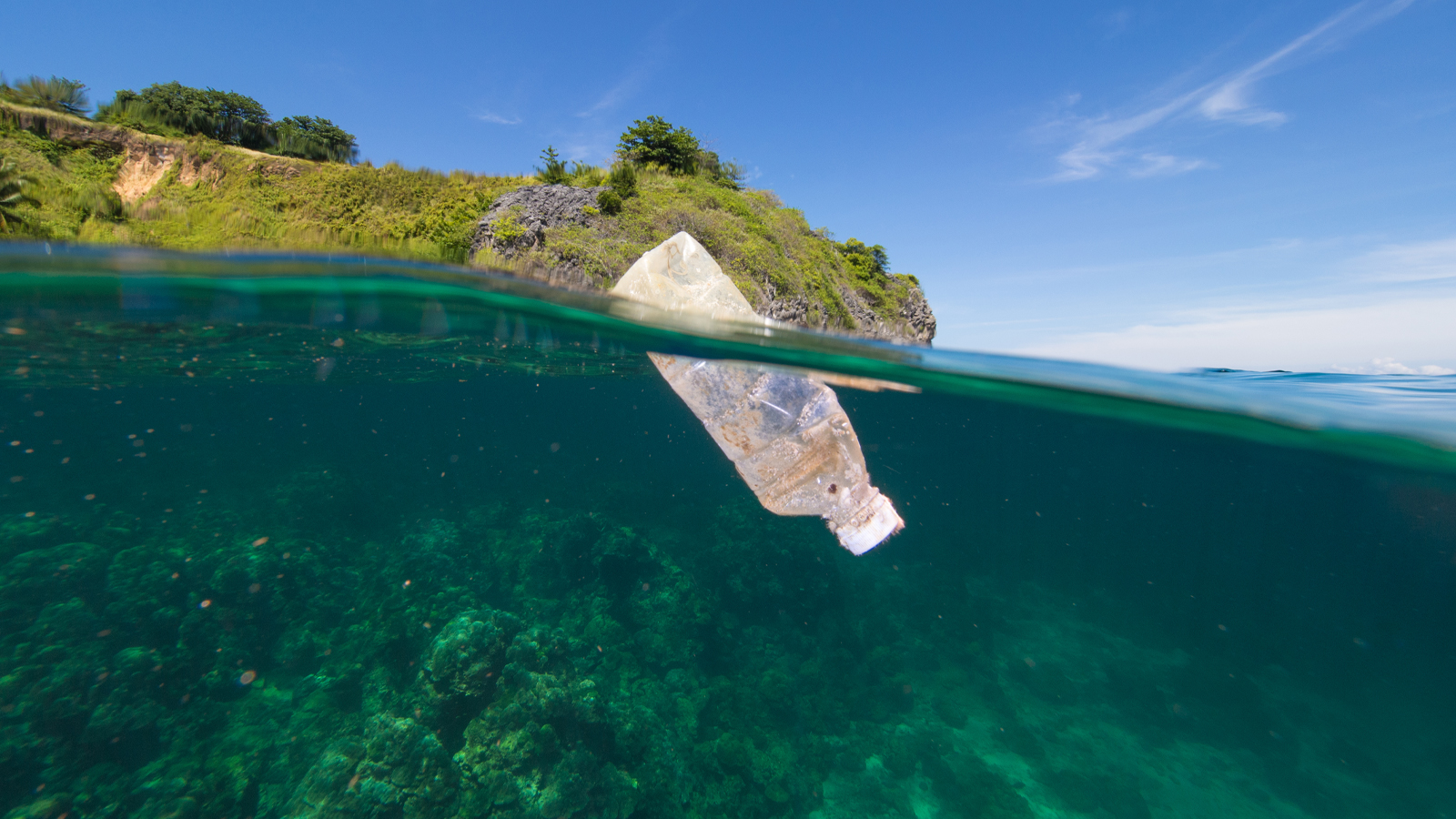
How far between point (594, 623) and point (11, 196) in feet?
44.0

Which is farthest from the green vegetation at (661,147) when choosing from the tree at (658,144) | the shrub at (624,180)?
the shrub at (624,180)

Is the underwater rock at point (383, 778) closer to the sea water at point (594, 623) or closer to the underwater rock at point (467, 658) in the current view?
the sea water at point (594, 623)

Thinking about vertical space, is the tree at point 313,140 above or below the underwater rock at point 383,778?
above

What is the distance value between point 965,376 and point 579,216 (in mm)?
10461

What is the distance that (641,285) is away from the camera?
8.92 m

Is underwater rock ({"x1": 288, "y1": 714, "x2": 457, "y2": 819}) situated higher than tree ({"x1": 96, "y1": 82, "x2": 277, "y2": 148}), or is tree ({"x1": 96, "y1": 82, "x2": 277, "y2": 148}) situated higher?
tree ({"x1": 96, "y1": 82, "x2": 277, "y2": 148})

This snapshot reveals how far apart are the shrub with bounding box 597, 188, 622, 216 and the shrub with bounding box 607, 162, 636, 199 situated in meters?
0.60

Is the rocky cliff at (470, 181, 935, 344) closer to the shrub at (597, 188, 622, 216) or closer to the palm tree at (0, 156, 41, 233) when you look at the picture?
the shrub at (597, 188, 622, 216)

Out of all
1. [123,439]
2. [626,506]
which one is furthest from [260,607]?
[123,439]

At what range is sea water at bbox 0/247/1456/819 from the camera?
8.02 metres

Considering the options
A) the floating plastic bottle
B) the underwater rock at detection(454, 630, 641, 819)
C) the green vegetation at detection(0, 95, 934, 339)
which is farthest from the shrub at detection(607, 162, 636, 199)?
the underwater rock at detection(454, 630, 641, 819)

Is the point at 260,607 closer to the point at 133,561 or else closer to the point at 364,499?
the point at 133,561

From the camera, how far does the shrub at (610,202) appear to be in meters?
13.8

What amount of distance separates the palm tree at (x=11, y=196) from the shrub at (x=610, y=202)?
1033 centimetres
